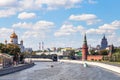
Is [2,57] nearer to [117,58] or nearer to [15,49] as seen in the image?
[15,49]

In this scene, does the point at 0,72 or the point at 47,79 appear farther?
the point at 0,72

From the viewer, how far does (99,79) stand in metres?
75.9

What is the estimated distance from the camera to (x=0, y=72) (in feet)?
264

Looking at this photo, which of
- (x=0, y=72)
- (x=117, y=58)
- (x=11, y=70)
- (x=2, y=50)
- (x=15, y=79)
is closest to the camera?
(x=15, y=79)

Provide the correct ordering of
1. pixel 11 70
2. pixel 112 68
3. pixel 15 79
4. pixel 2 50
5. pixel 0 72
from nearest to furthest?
pixel 15 79, pixel 0 72, pixel 11 70, pixel 112 68, pixel 2 50

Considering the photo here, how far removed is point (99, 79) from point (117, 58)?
3321 inches

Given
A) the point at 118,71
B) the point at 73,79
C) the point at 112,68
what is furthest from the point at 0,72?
the point at 112,68

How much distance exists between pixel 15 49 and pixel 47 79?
76.0 m

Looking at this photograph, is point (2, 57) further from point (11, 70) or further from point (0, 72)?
point (0, 72)

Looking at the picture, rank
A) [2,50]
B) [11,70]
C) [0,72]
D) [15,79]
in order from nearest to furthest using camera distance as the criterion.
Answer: [15,79] → [0,72] → [11,70] → [2,50]

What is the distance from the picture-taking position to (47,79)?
246ft

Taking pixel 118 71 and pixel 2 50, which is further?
pixel 2 50

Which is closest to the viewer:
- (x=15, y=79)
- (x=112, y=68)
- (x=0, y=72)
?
(x=15, y=79)

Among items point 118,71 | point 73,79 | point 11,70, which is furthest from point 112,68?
point 73,79
